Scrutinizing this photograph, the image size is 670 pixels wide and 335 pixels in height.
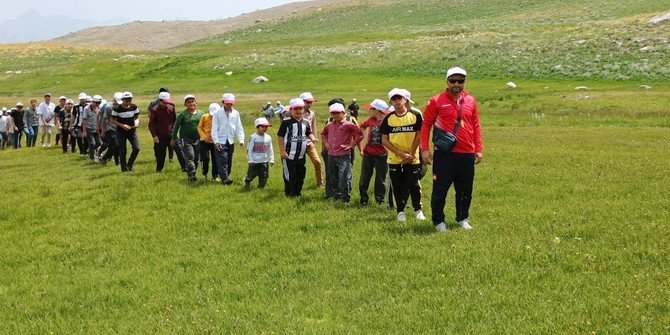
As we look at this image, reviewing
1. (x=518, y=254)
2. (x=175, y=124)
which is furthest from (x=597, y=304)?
(x=175, y=124)

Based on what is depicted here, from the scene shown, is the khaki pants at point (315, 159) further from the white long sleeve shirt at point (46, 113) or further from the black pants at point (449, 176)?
the white long sleeve shirt at point (46, 113)

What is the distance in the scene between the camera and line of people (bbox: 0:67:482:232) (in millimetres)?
9555

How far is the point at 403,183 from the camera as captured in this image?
10.9m

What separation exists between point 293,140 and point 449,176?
14.5 feet

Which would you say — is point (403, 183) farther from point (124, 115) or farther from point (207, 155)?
point (124, 115)

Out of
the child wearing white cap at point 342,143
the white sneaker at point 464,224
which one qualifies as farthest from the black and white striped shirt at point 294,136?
the white sneaker at point 464,224

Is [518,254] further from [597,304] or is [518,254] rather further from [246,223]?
[246,223]

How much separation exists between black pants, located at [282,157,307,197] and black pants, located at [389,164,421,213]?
2.91 m

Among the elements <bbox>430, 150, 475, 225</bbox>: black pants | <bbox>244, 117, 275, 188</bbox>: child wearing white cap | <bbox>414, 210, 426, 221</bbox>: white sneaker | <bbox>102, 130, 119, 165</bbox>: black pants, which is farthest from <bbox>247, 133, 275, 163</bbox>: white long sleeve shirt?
<bbox>102, 130, 119, 165</bbox>: black pants

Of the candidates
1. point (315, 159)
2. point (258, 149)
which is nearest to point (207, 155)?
point (258, 149)

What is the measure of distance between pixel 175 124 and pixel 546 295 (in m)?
11.0

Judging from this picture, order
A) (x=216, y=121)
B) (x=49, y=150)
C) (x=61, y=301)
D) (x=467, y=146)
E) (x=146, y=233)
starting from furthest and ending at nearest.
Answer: (x=49, y=150), (x=216, y=121), (x=146, y=233), (x=467, y=146), (x=61, y=301)

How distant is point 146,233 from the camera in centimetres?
1116

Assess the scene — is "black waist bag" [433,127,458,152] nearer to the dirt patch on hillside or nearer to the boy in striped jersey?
the boy in striped jersey
